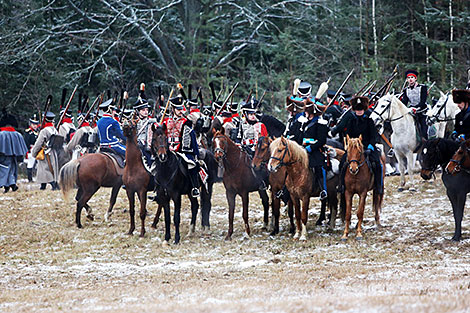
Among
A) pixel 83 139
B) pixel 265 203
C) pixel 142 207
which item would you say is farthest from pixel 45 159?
pixel 265 203

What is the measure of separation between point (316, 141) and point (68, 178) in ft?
18.0

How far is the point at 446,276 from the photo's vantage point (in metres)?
8.51

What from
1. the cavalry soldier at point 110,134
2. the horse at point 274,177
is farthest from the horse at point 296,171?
the cavalry soldier at point 110,134

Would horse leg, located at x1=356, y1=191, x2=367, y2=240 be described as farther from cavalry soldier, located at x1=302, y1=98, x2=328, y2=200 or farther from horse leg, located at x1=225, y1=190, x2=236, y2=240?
horse leg, located at x1=225, y1=190, x2=236, y2=240

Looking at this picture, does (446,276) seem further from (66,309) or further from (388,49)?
(388,49)

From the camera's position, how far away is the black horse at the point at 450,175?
36.4 feet

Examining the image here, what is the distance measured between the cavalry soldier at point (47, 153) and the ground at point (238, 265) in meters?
3.22

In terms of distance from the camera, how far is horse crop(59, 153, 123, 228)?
14.0 m

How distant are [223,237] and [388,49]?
15798mm

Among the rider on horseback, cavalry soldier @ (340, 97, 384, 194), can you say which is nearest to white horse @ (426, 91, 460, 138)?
cavalry soldier @ (340, 97, 384, 194)

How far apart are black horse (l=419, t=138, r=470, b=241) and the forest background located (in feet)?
42.8

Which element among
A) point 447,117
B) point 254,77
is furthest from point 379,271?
point 254,77

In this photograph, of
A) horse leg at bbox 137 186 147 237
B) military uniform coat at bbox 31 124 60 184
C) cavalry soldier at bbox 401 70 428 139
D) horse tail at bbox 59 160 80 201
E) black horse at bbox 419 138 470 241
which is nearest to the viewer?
black horse at bbox 419 138 470 241

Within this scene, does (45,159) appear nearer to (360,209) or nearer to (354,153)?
(360,209)
